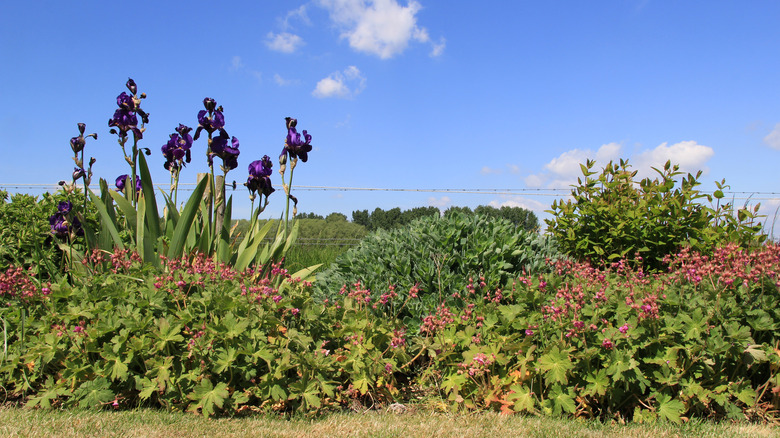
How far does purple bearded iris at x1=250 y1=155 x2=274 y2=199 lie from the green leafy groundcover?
1.28 meters

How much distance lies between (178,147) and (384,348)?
2745 millimetres

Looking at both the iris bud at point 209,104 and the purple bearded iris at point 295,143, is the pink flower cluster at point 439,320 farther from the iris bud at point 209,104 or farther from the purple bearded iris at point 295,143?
the iris bud at point 209,104

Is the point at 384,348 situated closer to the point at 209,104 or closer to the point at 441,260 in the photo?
the point at 441,260

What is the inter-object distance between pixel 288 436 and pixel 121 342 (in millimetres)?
1132

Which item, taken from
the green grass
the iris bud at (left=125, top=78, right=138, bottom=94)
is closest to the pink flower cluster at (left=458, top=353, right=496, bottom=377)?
the green grass

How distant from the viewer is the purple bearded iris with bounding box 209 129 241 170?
4609 mm

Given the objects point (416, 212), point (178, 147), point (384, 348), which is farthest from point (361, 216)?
point (384, 348)

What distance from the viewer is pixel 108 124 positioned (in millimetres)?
4520

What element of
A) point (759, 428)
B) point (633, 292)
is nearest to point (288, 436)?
point (633, 292)

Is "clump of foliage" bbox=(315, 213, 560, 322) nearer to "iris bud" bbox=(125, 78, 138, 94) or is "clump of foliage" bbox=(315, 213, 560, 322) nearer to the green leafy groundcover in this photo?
the green leafy groundcover

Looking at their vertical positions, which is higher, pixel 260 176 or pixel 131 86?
pixel 131 86

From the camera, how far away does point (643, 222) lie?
4.67 metres

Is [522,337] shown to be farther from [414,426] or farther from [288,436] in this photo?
Answer: [288,436]

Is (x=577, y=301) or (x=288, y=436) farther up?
(x=577, y=301)
